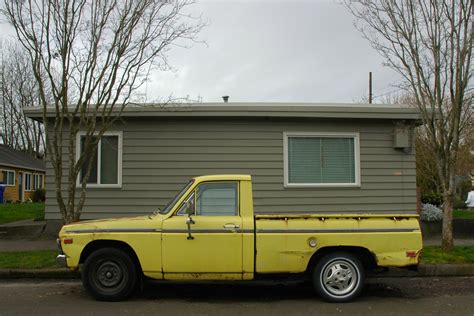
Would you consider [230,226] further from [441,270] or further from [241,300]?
[441,270]

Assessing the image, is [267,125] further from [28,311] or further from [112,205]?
[28,311]

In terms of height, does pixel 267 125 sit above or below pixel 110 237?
above

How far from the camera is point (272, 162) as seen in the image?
40.5 ft

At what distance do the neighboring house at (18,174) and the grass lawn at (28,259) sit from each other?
77.8 ft

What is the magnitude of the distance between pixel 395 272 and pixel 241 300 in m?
3.42

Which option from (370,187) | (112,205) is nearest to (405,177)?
(370,187)

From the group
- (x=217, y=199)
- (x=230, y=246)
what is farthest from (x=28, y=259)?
(x=230, y=246)

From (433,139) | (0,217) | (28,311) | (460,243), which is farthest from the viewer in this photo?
(0,217)

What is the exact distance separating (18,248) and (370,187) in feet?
27.8

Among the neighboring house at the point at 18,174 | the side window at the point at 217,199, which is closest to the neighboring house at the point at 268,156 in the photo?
the side window at the point at 217,199

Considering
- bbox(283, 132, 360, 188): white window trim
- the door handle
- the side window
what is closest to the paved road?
the door handle

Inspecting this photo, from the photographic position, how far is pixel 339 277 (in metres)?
6.86

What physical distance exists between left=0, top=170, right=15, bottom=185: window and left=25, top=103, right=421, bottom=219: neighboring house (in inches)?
903

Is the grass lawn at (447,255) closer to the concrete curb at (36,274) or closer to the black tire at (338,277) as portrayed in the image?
the black tire at (338,277)
